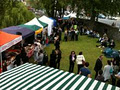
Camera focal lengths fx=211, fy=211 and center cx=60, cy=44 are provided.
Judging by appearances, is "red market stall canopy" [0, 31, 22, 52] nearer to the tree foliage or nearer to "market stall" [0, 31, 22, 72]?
"market stall" [0, 31, 22, 72]

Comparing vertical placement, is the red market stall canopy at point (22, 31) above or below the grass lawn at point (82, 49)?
above

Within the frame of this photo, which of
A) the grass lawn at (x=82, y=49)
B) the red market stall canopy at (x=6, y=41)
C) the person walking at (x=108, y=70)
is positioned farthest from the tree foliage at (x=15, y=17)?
the person walking at (x=108, y=70)

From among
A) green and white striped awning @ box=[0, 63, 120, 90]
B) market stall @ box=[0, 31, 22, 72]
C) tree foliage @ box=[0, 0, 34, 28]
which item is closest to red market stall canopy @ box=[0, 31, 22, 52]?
market stall @ box=[0, 31, 22, 72]

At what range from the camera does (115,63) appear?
10141 millimetres

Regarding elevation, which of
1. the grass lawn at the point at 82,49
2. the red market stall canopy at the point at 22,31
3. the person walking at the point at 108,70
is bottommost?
the grass lawn at the point at 82,49

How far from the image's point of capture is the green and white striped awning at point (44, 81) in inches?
235

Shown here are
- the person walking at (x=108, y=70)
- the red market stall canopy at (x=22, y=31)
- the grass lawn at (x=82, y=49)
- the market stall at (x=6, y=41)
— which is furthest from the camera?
the grass lawn at (x=82, y=49)

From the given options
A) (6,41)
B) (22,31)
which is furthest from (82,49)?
(6,41)

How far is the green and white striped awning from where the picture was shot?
5969mm

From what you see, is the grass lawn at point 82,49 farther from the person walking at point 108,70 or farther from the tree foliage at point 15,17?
the tree foliage at point 15,17

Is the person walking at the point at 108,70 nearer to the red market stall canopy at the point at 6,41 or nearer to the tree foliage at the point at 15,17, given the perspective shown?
the red market stall canopy at the point at 6,41

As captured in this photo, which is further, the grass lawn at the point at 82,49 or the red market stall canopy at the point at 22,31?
the grass lawn at the point at 82,49

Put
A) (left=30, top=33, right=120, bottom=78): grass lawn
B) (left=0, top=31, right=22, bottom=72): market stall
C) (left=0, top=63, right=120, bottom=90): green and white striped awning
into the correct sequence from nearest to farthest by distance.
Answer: (left=0, top=63, right=120, bottom=90): green and white striped awning, (left=0, top=31, right=22, bottom=72): market stall, (left=30, top=33, right=120, bottom=78): grass lawn

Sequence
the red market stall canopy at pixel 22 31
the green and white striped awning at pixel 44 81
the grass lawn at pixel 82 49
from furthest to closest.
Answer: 1. the grass lawn at pixel 82 49
2. the red market stall canopy at pixel 22 31
3. the green and white striped awning at pixel 44 81
